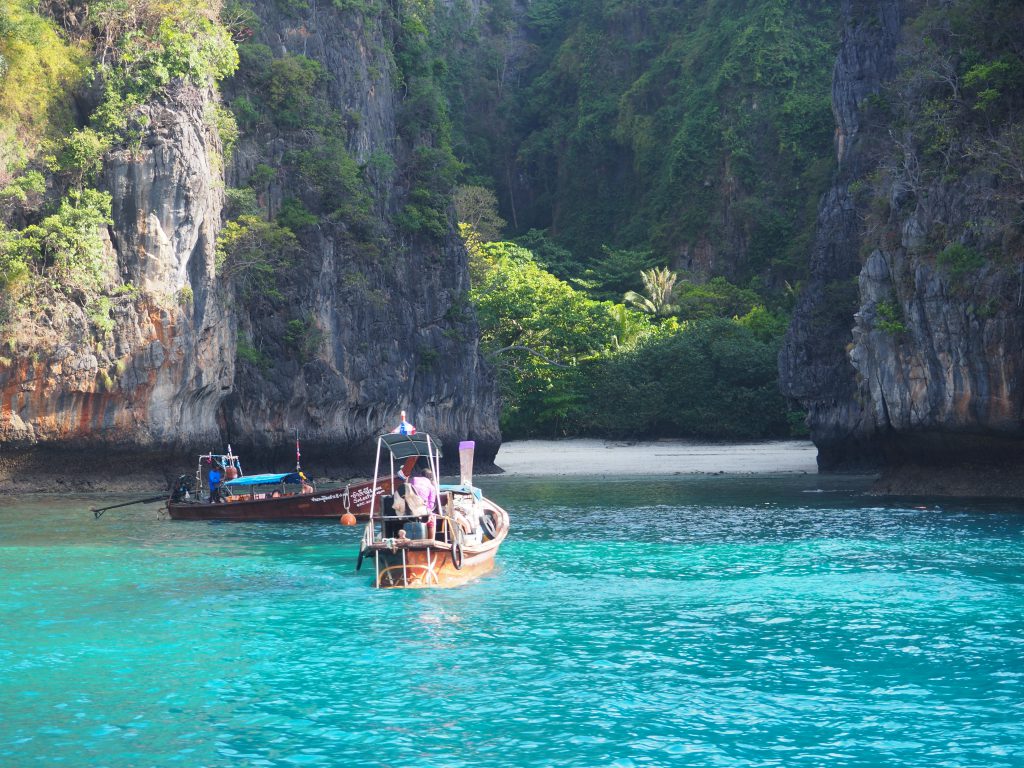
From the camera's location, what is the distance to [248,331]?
4006 centimetres

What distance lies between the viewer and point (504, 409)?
56.8 metres

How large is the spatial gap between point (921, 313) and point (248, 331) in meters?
23.2

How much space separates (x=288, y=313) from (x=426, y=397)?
9.03m

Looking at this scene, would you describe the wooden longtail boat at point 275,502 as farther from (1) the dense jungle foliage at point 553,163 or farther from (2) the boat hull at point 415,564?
(2) the boat hull at point 415,564

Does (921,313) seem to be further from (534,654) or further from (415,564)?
(534,654)

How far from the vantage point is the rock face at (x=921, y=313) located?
27.3 m

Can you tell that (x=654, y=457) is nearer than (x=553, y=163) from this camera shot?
Yes

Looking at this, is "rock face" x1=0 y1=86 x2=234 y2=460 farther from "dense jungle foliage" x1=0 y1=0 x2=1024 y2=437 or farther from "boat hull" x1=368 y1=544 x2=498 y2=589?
"boat hull" x1=368 y1=544 x2=498 y2=589

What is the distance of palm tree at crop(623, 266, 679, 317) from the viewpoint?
206 ft

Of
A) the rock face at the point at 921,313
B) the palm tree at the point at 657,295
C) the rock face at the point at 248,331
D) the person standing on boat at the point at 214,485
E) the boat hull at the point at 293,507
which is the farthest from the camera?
the palm tree at the point at 657,295

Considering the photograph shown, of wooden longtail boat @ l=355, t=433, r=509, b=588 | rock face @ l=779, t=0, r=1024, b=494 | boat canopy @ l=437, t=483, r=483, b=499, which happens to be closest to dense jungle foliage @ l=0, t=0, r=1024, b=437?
rock face @ l=779, t=0, r=1024, b=494

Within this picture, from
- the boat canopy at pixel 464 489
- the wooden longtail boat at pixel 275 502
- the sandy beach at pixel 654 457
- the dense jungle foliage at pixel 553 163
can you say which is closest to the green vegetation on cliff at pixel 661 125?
the dense jungle foliage at pixel 553 163

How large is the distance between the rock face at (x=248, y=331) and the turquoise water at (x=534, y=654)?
34.1ft

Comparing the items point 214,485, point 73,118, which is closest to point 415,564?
point 214,485
